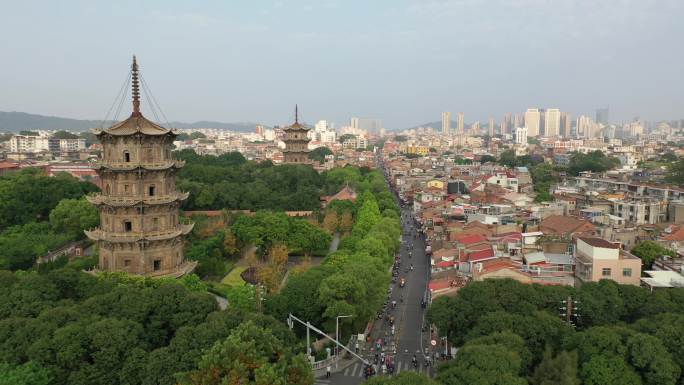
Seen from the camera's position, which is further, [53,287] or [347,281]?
[347,281]

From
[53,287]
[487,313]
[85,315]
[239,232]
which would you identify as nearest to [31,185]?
[239,232]

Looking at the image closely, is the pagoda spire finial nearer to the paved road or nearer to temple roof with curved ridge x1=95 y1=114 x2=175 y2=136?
temple roof with curved ridge x1=95 y1=114 x2=175 y2=136

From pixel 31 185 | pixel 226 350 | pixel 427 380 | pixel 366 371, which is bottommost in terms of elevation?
pixel 366 371

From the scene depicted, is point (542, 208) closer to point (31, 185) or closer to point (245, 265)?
point (245, 265)

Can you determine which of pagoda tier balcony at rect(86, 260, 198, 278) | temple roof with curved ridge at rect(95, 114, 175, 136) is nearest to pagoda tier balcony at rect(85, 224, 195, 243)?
pagoda tier balcony at rect(86, 260, 198, 278)

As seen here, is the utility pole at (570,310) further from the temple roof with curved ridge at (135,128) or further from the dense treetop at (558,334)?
the temple roof with curved ridge at (135,128)

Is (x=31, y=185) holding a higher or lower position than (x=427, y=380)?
higher

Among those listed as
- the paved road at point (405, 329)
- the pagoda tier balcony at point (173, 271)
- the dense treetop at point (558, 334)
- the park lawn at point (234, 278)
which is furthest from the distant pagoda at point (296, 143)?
the dense treetop at point (558, 334)
